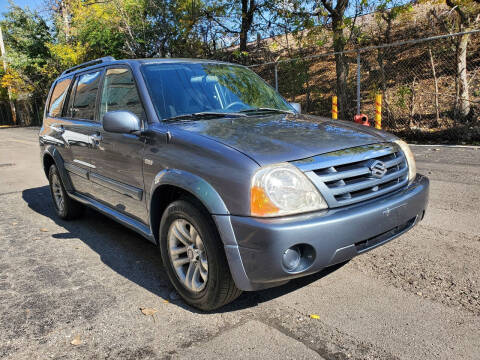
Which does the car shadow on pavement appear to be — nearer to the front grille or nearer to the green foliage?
the front grille

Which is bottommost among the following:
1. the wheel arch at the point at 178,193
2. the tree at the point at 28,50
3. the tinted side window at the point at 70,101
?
the wheel arch at the point at 178,193

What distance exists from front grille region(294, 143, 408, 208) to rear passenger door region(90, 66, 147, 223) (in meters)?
1.47

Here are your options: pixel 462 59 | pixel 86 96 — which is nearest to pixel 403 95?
pixel 462 59

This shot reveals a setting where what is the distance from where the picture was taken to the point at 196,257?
114 inches

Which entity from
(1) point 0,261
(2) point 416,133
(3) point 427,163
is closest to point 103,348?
(1) point 0,261

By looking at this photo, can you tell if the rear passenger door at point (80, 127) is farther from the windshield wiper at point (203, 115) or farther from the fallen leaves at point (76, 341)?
the fallen leaves at point (76, 341)

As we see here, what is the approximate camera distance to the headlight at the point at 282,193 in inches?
96.3

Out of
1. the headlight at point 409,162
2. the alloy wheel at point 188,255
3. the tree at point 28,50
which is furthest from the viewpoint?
the tree at point 28,50

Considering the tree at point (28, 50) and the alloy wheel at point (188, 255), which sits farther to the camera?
the tree at point (28, 50)

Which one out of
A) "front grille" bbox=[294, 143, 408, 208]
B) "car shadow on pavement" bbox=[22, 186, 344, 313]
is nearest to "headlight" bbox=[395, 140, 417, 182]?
"front grille" bbox=[294, 143, 408, 208]

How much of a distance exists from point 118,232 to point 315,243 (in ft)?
10.2

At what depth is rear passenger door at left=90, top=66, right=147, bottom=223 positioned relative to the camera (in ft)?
11.2

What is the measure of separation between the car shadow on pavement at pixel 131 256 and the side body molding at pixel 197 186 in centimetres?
85

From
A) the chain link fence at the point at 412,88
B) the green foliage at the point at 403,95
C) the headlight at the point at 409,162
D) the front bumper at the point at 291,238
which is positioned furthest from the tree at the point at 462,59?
the front bumper at the point at 291,238
